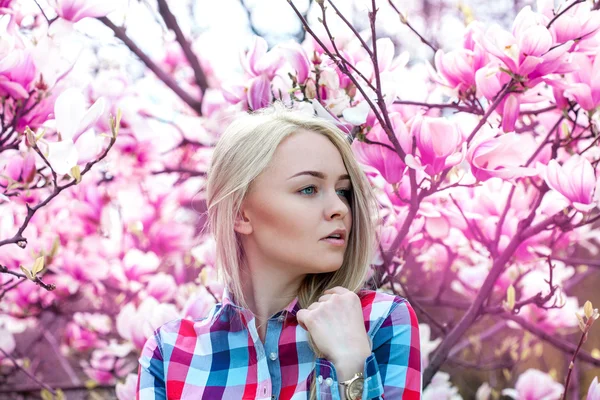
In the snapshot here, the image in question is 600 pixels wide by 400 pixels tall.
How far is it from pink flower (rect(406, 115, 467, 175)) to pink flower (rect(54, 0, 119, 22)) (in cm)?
60

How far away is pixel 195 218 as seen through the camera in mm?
2371

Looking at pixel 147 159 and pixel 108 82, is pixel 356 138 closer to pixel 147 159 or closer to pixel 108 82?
pixel 147 159

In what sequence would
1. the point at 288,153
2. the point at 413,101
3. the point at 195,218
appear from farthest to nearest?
the point at 195,218
the point at 413,101
the point at 288,153

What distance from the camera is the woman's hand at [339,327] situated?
3.13 feet

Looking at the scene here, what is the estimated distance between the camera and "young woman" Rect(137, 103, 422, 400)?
3.32 feet

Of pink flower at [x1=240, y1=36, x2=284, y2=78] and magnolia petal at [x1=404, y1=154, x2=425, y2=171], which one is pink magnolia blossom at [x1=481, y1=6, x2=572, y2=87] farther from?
pink flower at [x1=240, y1=36, x2=284, y2=78]

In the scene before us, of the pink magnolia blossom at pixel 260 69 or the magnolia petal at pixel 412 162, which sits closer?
the magnolia petal at pixel 412 162

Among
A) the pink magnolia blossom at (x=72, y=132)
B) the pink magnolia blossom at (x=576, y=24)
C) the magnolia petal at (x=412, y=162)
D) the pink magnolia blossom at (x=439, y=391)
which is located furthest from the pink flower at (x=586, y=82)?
the pink magnolia blossom at (x=72, y=132)

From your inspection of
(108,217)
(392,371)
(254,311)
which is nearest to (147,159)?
(108,217)

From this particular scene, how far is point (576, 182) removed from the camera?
109 centimetres

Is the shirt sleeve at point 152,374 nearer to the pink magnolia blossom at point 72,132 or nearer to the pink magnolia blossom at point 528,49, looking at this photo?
the pink magnolia blossom at point 72,132

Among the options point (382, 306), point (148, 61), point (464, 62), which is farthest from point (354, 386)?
point (148, 61)

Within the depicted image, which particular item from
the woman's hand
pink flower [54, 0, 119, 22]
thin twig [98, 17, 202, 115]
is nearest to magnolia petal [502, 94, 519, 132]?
the woman's hand

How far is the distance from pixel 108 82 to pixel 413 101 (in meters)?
0.91
